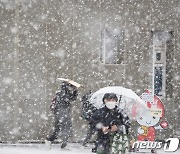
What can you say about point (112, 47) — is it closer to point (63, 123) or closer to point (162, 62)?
point (162, 62)

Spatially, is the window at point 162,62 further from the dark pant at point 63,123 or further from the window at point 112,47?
the dark pant at point 63,123

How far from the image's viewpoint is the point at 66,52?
51.6 ft

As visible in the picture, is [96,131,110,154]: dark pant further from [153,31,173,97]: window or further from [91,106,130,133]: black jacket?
[153,31,173,97]: window

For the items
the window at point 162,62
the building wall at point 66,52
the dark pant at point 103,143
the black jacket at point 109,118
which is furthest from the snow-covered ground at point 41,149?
the black jacket at point 109,118

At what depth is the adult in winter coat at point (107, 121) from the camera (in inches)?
397

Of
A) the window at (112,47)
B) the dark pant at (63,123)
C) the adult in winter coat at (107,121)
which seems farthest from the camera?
the window at (112,47)

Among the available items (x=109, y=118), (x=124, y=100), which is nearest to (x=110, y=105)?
(x=109, y=118)

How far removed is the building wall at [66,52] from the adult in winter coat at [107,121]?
562 cm

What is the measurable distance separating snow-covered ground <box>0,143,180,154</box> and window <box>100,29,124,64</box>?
231 cm

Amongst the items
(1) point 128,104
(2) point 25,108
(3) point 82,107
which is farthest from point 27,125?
(1) point 128,104

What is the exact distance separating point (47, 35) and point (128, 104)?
420 centimetres

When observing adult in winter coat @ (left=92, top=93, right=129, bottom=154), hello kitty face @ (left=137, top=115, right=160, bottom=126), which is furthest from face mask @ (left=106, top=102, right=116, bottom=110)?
hello kitty face @ (left=137, top=115, right=160, bottom=126)

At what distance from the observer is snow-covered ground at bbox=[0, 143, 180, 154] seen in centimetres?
1390

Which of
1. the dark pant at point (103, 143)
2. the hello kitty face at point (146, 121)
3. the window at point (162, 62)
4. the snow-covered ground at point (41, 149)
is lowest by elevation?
the snow-covered ground at point (41, 149)
